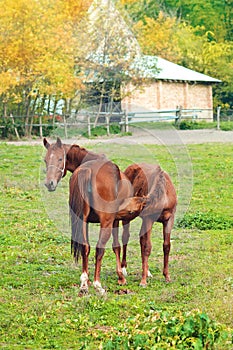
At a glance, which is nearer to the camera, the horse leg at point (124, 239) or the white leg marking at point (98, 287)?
the white leg marking at point (98, 287)

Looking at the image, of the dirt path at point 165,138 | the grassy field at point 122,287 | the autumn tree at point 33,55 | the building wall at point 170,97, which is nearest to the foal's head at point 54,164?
the grassy field at point 122,287

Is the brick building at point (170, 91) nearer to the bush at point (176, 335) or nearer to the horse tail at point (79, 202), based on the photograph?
the horse tail at point (79, 202)

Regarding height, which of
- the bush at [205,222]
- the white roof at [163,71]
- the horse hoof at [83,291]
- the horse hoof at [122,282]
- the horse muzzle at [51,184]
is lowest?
the bush at [205,222]

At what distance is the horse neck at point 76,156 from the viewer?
8508 mm

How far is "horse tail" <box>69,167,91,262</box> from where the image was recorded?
8.13 metres

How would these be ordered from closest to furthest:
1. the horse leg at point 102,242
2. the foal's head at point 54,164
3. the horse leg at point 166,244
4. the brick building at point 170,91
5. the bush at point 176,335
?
the bush at point 176,335 → the horse leg at point 102,242 → the foal's head at point 54,164 → the horse leg at point 166,244 → the brick building at point 170,91

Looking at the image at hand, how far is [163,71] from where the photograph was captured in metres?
43.3

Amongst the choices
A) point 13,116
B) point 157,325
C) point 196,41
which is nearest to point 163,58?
point 196,41

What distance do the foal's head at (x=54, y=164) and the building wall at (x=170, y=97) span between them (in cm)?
2987

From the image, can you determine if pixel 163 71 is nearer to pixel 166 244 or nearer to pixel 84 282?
pixel 166 244

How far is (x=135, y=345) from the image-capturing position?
545 centimetres

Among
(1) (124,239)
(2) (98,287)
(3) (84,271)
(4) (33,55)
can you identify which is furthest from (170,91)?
(2) (98,287)

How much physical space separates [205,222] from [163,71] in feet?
103

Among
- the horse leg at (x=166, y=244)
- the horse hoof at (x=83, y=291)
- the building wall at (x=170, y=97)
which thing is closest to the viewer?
the horse hoof at (x=83, y=291)
